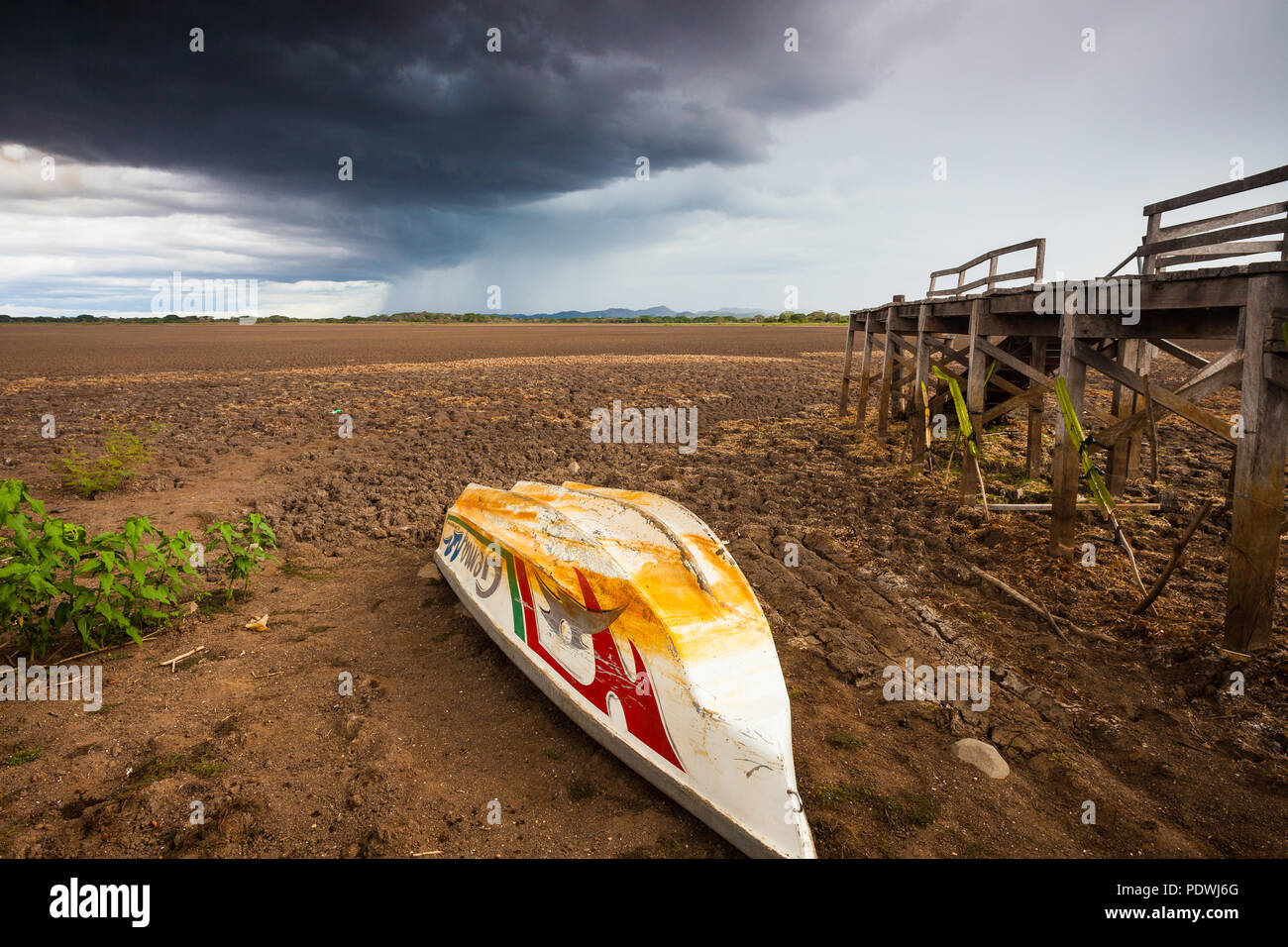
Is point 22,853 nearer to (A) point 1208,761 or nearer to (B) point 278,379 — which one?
(A) point 1208,761

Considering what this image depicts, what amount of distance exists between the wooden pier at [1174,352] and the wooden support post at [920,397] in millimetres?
31

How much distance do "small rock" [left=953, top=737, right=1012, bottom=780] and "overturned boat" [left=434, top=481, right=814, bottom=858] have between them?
45.1 inches

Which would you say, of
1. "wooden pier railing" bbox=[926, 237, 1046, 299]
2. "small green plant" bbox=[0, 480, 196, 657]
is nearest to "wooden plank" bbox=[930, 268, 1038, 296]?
"wooden pier railing" bbox=[926, 237, 1046, 299]

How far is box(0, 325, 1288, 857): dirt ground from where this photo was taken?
3.33 m

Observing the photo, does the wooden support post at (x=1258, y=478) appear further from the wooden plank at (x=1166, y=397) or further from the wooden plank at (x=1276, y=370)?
the wooden plank at (x=1166, y=397)

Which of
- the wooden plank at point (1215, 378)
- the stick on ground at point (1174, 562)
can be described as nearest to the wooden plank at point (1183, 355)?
the wooden plank at point (1215, 378)

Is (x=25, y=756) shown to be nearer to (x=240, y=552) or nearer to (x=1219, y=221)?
(x=240, y=552)

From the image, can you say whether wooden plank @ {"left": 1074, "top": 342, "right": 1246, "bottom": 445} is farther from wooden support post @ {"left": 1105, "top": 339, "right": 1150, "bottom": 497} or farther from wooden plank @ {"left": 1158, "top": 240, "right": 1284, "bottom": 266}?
wooden support post @ {"left": 1105, "top": 339, "right": 1150, "bottom": 497}

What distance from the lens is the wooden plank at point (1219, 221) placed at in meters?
5.29

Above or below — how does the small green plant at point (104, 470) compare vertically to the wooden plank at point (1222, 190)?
below

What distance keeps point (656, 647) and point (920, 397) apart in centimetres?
773
